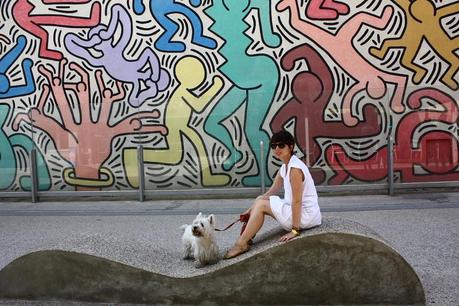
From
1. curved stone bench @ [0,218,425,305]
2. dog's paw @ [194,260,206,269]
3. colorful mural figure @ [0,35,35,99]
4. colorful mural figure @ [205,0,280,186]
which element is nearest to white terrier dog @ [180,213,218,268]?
dog's paw @ [194,260,206,269]

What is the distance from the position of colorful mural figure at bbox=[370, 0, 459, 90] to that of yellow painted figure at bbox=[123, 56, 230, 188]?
4328 millimetres

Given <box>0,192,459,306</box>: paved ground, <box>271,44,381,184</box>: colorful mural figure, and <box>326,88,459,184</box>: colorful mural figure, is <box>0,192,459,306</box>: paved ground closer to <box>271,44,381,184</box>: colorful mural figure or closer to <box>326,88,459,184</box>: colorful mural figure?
<box>326,88,459,184</box>: colorful mural figure

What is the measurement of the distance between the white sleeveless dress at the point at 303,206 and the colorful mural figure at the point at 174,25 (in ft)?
25.3

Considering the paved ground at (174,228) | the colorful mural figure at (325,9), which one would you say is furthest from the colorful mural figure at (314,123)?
the colorful mural figure at (325,9)

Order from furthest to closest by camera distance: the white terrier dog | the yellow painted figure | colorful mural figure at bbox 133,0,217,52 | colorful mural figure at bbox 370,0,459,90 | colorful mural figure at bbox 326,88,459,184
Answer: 1. colorful mural figure at bbox 133,0,217,52
2. colorful mural figure at bbox 370,0,459,90
3. the yellow painted figure
4. colorful mural figure at bbox 326,88,459,184
5. the white terrier dog

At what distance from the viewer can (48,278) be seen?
4.70 m

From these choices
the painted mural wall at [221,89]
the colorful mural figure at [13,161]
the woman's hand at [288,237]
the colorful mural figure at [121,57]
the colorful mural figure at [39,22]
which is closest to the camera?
the woman's hand at [288,237]

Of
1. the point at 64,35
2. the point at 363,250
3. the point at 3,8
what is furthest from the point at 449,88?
the point at 3,8

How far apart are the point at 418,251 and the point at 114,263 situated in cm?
369

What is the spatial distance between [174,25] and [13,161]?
4951mm

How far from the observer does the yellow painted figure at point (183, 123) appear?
1128cm

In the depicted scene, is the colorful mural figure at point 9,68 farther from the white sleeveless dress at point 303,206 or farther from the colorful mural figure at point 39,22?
the white sleeveless dress at point 303,206

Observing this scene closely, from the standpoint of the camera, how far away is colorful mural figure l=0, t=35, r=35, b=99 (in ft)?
40.8

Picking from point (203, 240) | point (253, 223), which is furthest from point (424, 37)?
point (203, 240)
